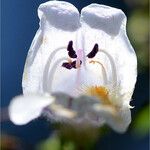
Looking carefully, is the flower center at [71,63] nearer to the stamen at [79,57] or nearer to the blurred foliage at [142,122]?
the stamen at [79,57]

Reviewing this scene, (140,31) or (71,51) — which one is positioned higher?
(71,51)

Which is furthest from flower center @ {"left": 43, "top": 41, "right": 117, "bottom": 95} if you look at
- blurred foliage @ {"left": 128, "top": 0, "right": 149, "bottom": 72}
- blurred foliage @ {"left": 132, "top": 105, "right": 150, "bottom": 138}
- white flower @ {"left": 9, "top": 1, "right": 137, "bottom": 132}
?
blurred foliage @ {"left": 128, "top": 0, "right": 149, "bottom": 72}

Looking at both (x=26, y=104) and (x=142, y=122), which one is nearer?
(x=26, y=104)

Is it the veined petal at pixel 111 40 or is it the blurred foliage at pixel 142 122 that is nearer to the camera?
the veined petal at pixel 111 40

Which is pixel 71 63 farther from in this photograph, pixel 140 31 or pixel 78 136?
pixel 140 31

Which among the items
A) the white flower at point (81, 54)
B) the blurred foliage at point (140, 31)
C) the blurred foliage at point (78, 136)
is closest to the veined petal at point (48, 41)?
the white flower at point (81, 54)

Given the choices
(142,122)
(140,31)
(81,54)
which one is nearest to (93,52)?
(81,54)

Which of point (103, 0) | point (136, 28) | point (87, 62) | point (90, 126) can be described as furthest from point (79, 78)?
point (103, 0)
